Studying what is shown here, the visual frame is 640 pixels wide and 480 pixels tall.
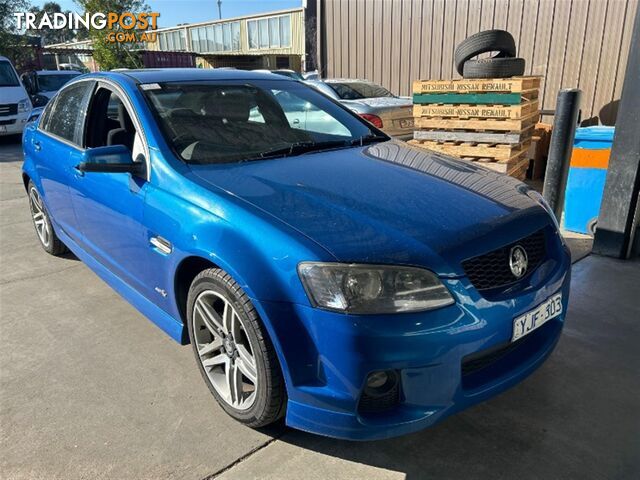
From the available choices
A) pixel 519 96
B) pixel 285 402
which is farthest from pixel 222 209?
pixel 519 96

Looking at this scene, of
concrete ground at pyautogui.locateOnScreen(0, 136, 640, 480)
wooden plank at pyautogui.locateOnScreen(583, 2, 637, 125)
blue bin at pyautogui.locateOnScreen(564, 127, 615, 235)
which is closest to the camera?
concrete ground at pyautogui.locateOnScreen(0, 136, 640, 480)

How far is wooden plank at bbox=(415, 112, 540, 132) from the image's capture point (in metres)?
5.49

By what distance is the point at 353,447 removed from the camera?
7.48 ft

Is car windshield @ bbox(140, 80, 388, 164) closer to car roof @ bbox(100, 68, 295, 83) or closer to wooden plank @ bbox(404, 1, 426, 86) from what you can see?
car roof @ bbox(100, 68, 295, 83)

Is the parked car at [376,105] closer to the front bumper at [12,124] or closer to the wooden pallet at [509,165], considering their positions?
the wooden pallet at [509,165]

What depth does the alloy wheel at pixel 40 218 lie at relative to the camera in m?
4.60

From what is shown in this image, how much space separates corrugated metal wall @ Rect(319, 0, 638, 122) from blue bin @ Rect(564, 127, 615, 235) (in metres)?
3.98

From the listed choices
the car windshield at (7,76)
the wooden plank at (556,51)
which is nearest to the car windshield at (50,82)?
the car windshield at (7,76)

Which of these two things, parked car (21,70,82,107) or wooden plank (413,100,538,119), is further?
parked car (21,70,82,107)

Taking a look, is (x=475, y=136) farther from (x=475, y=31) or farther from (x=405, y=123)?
(x=475, y=31)

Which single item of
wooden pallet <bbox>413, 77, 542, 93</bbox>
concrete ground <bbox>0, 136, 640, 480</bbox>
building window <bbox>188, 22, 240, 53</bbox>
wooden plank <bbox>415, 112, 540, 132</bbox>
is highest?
building window <bbox>188, 22, 240, 53</bbox>

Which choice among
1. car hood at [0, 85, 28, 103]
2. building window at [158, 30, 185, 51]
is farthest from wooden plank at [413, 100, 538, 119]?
building window at [158, 30, 185, 51]

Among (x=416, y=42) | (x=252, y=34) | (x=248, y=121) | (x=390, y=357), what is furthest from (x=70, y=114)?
(x=252, y=34)

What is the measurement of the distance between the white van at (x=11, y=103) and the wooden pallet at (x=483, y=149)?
10.1 meters
